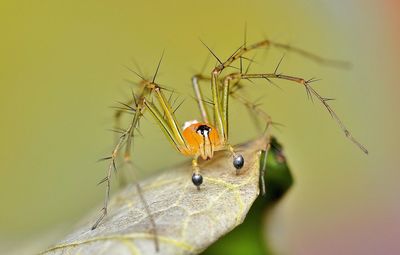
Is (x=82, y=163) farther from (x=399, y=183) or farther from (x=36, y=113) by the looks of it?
(x=399, y=183)

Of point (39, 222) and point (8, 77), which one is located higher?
point (8, 77)

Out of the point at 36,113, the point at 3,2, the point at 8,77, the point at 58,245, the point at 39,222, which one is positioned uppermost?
the point at 3,2

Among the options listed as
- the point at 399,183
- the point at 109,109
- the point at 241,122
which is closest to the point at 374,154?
the point at 399,183

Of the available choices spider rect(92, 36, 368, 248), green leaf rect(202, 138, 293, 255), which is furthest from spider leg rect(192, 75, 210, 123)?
green leaf rect(202, 138, 293, 255)

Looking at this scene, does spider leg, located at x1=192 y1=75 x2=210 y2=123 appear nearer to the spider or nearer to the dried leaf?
the spider

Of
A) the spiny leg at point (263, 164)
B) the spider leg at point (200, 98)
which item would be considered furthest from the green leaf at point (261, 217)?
the spider leg at point (200, 98)
